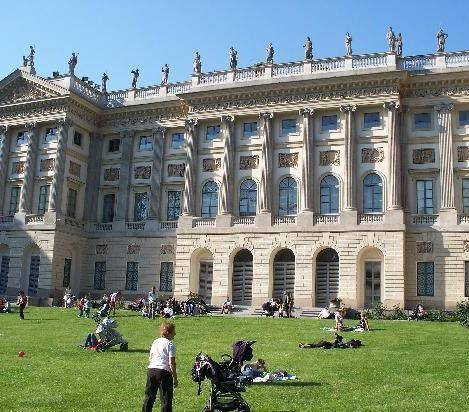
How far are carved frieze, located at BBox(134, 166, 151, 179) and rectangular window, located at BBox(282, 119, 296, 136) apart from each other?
496 inches

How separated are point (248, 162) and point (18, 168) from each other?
21.0 metres

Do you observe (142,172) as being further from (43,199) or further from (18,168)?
(18,168)

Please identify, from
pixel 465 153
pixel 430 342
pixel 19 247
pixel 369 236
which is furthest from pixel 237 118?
pixel 430 342

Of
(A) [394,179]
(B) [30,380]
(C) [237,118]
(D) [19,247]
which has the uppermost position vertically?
(C) [237,118]

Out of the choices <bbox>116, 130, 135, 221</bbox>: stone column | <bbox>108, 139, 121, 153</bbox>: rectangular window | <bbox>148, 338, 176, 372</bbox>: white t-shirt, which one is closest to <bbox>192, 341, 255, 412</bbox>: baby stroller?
<bbox>148, 338, 176, 372</bbox>: white t-shirt

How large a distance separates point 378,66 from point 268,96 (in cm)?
868

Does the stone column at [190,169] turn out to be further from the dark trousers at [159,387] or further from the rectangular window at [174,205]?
the dark trousers at [159,387]

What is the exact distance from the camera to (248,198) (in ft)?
155

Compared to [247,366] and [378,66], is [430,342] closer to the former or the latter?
[247,366]

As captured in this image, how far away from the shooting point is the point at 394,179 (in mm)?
42688

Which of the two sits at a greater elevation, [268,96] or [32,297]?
[268,96]

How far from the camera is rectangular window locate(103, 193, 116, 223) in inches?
2067

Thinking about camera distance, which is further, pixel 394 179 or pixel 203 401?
pixel 394 179

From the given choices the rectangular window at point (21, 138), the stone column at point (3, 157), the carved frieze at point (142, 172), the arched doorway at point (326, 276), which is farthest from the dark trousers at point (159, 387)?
the rectangular window at point (21, 138)
